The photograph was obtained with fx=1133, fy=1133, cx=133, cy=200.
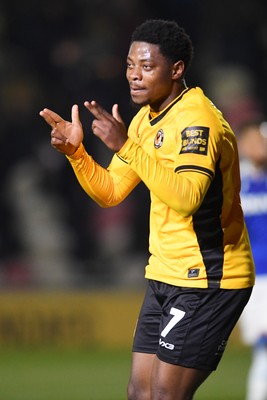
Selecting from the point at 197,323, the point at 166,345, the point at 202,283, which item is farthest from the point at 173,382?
the point at 202,283

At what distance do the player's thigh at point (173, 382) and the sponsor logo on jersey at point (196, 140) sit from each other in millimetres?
948

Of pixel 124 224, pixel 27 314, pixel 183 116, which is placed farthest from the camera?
pixel 124 224

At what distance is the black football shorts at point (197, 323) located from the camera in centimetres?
490

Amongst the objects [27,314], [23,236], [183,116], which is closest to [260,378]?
[183,116]

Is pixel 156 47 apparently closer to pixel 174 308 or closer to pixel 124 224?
pixel 174 308

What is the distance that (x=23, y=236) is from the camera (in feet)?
39.2

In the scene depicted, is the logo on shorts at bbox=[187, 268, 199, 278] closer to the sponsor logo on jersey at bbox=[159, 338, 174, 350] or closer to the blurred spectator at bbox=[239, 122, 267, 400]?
the sponsor logo on jersey at bbox=[159, 338, 174, 350]

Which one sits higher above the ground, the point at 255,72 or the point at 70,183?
the point at 255,72

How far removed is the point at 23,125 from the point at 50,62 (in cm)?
77

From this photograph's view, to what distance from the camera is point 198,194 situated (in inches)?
180

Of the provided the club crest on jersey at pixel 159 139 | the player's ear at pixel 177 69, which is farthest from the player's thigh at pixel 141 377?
the player's ear at pixel 177 69

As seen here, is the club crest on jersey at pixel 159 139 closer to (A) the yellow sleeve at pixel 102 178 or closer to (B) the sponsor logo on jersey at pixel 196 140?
(B) the sponsor logo on jersey at pixel 196 140

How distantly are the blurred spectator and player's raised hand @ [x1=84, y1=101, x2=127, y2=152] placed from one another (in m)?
3.07

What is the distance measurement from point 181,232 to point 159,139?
0.42m
